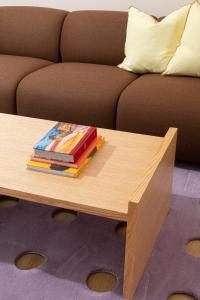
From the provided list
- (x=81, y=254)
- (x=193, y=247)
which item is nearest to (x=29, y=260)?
(x=81, y=254)

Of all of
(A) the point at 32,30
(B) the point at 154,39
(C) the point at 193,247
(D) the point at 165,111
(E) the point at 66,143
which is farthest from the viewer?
(A) the point at 32,30

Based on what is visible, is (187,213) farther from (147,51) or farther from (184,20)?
(184,20)

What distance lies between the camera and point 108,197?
4.49 feet

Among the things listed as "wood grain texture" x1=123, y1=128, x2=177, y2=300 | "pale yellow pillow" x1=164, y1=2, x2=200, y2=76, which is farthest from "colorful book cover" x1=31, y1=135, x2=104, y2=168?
"pale yellow pillow" x1=164, y1=2, x2=200, y2=76

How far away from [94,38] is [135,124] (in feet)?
2.83

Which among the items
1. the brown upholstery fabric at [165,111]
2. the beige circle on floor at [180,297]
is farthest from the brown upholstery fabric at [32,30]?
the beige circle on floor at [180,297]

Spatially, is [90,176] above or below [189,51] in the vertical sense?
below

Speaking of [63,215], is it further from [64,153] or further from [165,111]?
[165,111]

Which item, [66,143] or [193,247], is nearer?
[66,143]

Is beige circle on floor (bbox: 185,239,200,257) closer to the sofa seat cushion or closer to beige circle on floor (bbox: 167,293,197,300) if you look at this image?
beige circle on floor (bbox: 167,293,197,300)

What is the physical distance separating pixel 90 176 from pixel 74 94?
91 cm

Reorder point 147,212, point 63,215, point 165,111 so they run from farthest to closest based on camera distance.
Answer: point 165,111 < point 63,215 < point 147,212

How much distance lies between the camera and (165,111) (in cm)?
210

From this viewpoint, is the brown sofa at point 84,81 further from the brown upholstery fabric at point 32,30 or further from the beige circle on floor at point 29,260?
the beige circle on floor at point 29,260
